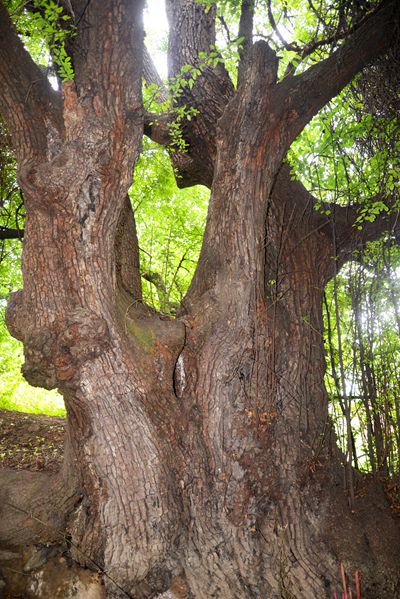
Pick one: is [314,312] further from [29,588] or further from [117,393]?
[29,588]

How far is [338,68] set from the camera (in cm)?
304

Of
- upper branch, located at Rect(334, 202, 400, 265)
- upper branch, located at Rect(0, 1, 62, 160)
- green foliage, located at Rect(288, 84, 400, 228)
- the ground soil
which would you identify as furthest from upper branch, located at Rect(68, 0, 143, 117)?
the ground soil

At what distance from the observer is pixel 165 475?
2922mm

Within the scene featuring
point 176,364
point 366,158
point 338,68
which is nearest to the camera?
point 338,68

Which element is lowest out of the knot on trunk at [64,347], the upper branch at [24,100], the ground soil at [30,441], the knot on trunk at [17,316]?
the ground soil at [30,441]

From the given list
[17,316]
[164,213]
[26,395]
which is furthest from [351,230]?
[26,395]

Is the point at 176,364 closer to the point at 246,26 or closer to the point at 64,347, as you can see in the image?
the point at 64,347

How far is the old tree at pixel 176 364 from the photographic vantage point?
2.74 meters

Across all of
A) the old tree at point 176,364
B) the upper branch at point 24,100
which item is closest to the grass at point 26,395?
the old tree at point 176,364

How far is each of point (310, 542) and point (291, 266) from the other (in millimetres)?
2116

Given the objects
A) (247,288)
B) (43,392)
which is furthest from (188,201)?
(43,392)

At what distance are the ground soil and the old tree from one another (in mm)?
810

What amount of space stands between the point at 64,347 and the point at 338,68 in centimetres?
274

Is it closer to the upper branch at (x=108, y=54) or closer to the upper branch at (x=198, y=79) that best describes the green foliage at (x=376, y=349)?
the upper branch at (x=198, y=79)
